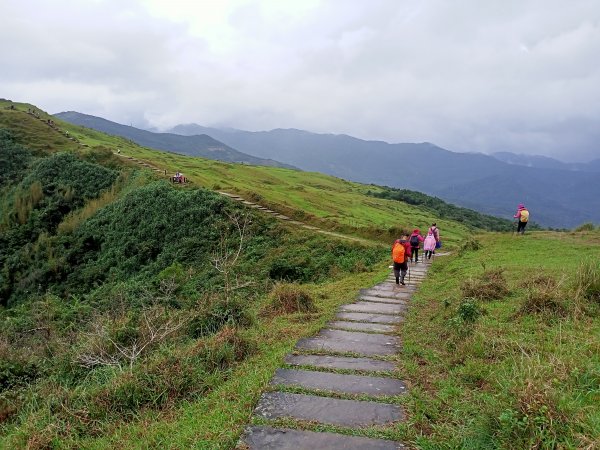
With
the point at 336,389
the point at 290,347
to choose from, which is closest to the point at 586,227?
the point at 290,347

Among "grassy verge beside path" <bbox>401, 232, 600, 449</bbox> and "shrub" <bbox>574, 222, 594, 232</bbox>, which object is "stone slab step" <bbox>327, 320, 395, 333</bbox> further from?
"shrub" <bbox>574, 222, 594, 232</bbox>

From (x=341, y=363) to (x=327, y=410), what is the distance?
6.01 feet

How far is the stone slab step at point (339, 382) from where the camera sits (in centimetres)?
693

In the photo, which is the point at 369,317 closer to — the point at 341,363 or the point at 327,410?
the point at 341,363

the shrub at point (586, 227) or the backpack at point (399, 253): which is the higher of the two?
the shrub at point (586, 227)

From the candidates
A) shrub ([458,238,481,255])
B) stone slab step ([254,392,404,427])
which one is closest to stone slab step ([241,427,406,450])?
stone slab step ([254,392,404,427])

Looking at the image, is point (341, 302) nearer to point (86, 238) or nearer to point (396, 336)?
point (396, 336)

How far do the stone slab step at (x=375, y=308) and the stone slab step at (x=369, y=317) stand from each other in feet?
1.32

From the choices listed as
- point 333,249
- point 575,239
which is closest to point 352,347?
point 333,249

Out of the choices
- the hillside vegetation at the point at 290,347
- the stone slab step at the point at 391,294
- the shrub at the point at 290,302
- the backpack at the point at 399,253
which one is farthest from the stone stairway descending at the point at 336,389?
the backpack at the point at 399,253

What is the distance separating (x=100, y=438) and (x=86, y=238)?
28120mm

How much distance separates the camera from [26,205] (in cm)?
3712

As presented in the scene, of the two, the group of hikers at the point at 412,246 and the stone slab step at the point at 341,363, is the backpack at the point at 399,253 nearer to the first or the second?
the group of hikers at the point at 412,246

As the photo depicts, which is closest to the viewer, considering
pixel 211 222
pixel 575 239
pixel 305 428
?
pixel 305 428
